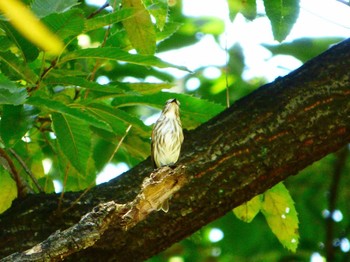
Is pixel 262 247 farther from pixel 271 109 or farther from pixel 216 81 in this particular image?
pixel 271 109

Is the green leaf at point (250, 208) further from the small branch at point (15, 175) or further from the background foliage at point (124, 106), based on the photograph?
the small branch at point (15, 175)

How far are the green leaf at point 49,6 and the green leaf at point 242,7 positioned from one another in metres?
1.00

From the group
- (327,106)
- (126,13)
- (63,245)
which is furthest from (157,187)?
(327,106)

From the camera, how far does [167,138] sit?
175 inches

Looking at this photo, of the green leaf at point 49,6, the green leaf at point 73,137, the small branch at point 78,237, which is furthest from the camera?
the green leaf at point 73,137

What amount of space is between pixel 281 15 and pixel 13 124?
1.24 meters

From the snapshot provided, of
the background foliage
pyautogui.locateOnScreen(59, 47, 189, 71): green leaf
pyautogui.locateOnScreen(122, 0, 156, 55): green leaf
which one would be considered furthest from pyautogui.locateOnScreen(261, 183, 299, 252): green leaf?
pyautogui.locateOnScreen(59, 47, 189, 71): green leaf

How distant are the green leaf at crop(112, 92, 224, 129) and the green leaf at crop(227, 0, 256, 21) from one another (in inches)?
16.9

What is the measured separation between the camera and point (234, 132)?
3789mm

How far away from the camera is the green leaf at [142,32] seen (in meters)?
3.70

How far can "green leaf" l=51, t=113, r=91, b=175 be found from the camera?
135 inches

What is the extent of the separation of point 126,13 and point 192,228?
1151 millimetres

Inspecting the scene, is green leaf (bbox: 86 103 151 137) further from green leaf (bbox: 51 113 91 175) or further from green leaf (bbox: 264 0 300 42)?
green leaf (bbox: 264 0 300 42)

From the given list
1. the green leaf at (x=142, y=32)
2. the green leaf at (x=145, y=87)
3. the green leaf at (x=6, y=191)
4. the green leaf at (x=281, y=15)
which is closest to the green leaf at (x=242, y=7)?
the green leaf at (x=281, y=15)
